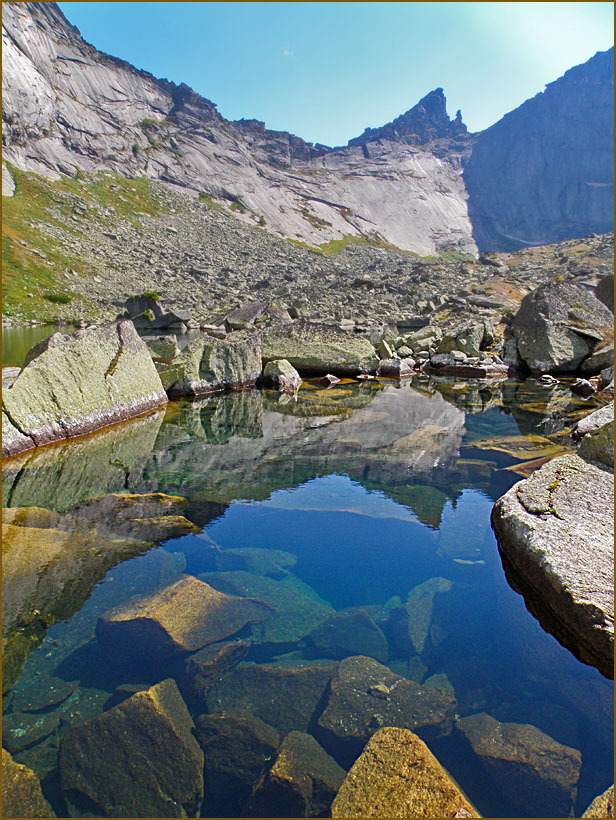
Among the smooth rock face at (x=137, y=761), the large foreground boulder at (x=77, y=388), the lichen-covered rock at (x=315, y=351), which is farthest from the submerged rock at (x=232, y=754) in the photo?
the lichen-covered rock at (x=315, y=351)

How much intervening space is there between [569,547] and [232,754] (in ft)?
13.2

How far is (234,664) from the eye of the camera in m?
4.36

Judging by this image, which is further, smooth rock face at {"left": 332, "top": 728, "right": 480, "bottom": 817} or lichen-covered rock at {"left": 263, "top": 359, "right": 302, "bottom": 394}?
lichen-covered rock at {"left": 263, "top": 359, "right": 302, "bottom": 394}

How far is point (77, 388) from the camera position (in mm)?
11875

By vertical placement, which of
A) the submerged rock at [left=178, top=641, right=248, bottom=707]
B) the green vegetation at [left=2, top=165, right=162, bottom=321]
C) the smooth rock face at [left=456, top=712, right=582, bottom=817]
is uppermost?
the green vegetation at [left=2, top=165, right=162, bottom=321]

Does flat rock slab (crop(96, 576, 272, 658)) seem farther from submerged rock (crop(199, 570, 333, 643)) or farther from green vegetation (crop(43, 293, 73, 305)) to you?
green vegetation (crop(43, 293, 73, 305))

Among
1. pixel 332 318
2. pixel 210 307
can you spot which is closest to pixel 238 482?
pixel 332 318

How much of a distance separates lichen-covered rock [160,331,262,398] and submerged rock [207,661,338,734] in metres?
14.2

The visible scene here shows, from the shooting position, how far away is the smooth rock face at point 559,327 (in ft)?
72.9

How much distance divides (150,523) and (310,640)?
345 cm

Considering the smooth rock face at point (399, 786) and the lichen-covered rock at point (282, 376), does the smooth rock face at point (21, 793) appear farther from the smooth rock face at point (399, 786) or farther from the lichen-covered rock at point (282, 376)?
the lichen-covered rock at point (282, 376)

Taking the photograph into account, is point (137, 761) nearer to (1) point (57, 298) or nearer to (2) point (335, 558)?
(2) point (335, 558)

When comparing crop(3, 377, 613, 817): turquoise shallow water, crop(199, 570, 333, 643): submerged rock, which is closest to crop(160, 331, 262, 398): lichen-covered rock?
crop(3, 377, 613, 817): turquoise shallow water

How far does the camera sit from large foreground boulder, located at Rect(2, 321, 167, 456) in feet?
33.8
